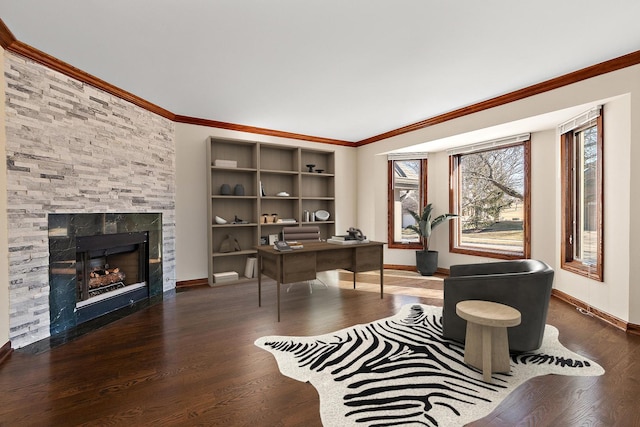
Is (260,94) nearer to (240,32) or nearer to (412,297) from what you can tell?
(240,32)

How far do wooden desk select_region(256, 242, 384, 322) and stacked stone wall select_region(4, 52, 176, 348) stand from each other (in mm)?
1752

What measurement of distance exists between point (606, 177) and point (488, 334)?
2.28 meters

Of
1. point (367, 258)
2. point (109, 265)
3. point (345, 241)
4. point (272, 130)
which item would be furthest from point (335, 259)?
point (109, 265)

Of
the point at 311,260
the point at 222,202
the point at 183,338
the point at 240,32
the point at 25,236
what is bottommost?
the point at 183,338

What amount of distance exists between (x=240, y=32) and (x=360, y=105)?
6.32ft

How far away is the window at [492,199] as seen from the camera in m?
4.24

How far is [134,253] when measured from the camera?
A: 12.3ft

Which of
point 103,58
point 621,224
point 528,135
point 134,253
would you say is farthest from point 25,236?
point 528,135

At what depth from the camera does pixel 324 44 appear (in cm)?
238

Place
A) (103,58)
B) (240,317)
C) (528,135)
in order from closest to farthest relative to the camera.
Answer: (103,58) → (240,317) → (528,135)

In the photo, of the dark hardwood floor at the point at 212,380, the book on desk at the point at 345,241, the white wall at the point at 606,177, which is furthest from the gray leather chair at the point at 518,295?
the book on desk at the point at 345,241

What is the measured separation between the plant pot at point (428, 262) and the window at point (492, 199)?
1.23 ft

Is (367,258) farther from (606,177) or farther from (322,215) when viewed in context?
(606,177)

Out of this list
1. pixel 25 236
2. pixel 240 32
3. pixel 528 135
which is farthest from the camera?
pixel 528 135
